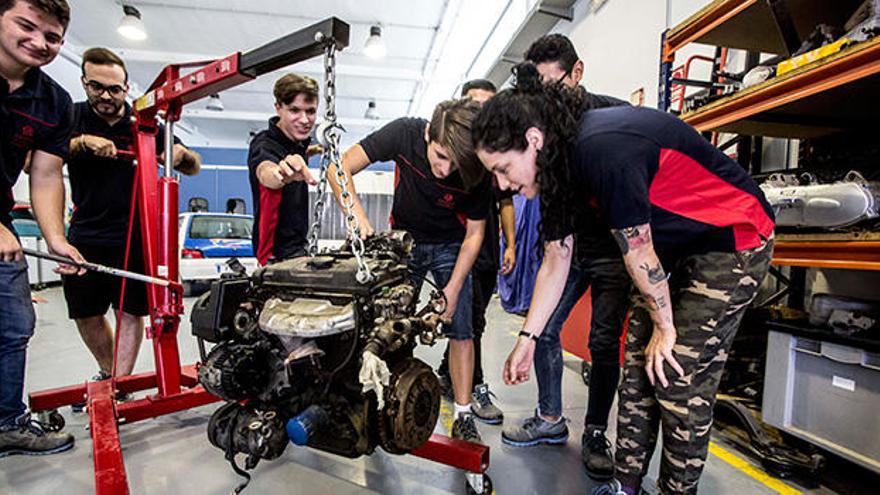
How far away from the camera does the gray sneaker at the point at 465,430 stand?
1.73 meters

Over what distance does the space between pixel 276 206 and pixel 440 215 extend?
2.45 feet

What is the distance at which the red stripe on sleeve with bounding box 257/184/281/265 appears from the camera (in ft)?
6.50

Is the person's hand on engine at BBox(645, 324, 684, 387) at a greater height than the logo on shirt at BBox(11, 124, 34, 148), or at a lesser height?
lesser

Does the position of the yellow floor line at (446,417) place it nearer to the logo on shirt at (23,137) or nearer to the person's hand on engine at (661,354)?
the person's hand on engine at (661,354)

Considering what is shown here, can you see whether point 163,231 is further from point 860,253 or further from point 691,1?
point 691,1

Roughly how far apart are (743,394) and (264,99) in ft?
37.7

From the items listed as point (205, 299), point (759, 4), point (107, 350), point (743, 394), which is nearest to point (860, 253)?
point (743, 394)

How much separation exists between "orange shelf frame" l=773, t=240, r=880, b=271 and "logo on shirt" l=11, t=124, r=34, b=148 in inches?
118

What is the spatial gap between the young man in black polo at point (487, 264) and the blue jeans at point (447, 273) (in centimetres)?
40

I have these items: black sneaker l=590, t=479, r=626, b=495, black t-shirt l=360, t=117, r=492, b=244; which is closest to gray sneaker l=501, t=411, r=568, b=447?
black sneaker l=590, t=479, r=626, b=495

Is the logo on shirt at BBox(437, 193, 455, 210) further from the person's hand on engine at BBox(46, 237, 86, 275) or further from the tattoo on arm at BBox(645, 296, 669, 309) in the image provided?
the person's hand on engine at BBox(46, 237, 86, 275)

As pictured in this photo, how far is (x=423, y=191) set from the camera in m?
1.86

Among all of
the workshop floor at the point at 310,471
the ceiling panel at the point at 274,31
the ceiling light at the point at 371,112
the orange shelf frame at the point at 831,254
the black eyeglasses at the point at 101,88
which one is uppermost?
the ceiling panel at the point at 274,31

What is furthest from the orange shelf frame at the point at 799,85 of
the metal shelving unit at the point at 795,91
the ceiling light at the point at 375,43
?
the ceiling light at the point at 375,43
